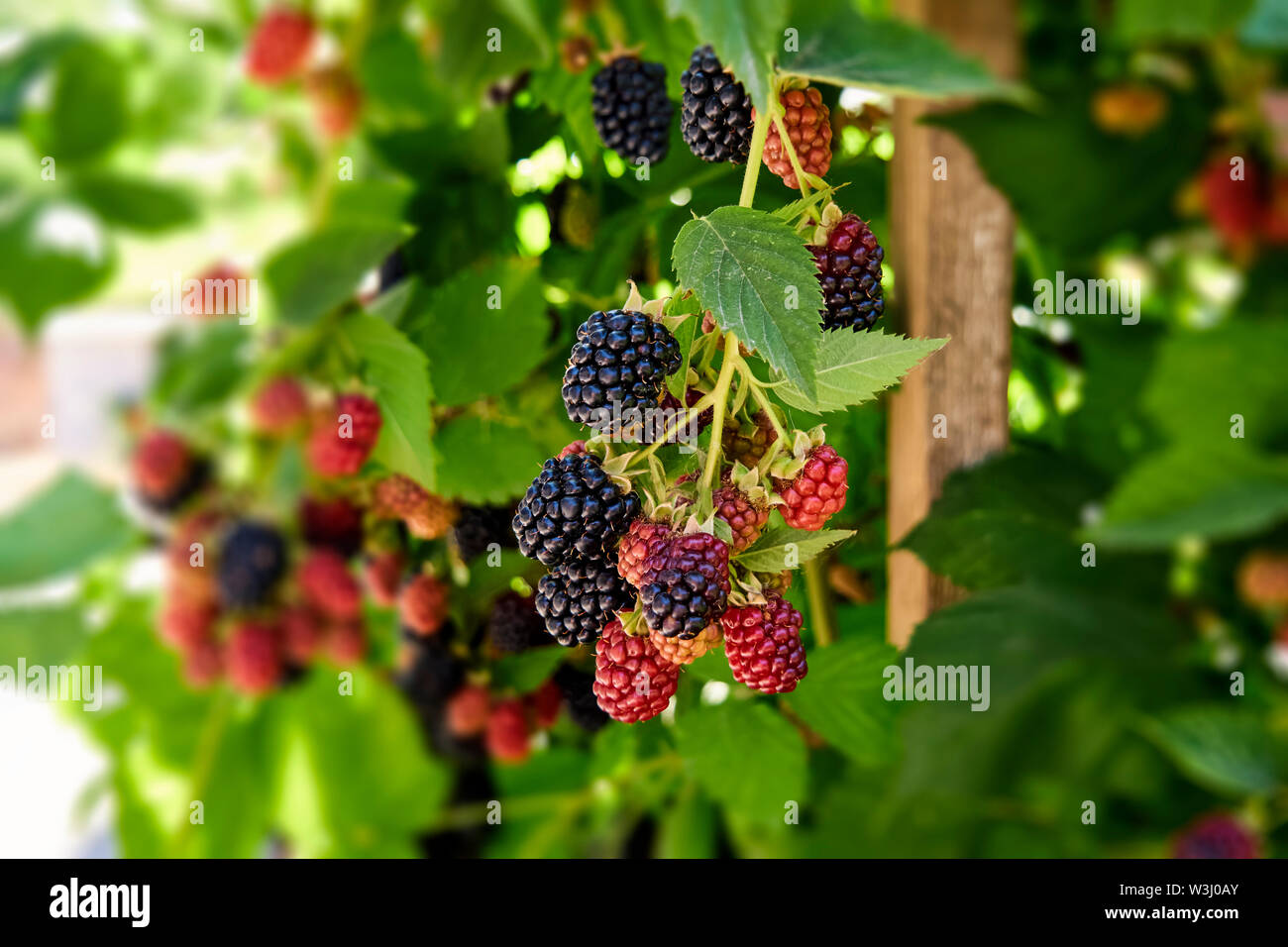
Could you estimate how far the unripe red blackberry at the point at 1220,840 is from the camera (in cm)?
43

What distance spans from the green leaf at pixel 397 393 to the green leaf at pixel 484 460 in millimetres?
21

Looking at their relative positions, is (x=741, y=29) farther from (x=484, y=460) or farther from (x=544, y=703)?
(x=544, y=703)

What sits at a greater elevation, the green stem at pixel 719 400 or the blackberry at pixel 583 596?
the green stem at pixel 719 400

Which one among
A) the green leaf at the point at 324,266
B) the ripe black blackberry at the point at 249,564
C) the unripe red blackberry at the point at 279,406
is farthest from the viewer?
the ripe black blackberry at the point at 249,564

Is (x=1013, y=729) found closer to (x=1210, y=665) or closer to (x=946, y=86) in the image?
(x=1210, y=665)

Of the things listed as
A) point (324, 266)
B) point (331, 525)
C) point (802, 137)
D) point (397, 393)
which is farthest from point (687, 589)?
point (331, 525)

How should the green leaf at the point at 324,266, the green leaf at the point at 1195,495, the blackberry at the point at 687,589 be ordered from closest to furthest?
the blackberry at the point at 687,589
the green leaf at the point at 1195,495
the green leaf at the point at 324,266

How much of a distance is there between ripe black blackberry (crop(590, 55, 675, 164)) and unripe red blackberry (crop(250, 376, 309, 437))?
12.1 inches

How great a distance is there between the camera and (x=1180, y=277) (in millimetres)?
674

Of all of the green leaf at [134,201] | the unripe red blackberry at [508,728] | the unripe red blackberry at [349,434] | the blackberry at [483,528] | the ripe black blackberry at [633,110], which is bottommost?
the unripe red blackberry at [508,728]

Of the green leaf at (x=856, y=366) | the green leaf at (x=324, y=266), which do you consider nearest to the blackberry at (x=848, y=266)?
the green leaf at (x=856, y=366)

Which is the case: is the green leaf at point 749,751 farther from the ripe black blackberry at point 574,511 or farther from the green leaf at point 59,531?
the green leaf at point 59,531

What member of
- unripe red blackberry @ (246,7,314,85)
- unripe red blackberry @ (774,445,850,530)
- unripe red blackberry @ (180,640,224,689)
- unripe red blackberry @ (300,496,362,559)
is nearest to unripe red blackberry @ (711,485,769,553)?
unripe red blackberry @ (774,445,850,530)

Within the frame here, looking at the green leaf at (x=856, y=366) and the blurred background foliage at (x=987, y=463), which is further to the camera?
the blurred background foliage at (x=987, y=463)
